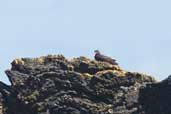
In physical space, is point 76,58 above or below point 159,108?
above

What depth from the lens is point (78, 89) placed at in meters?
103

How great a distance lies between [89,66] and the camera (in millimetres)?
105125

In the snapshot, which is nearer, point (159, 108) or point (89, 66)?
point (159, 108)

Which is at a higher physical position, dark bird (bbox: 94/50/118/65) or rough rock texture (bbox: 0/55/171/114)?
dark bird (bbox: 94/50/118/65)

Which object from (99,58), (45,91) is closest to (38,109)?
(45,91)

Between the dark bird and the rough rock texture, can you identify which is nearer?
the rough rock texture

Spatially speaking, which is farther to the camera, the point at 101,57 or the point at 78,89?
the point at 101,57

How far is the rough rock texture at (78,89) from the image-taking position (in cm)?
9975

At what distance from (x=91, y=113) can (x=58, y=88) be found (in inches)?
146

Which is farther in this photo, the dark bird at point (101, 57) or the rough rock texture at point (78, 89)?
the dark bird at point (101, 57)

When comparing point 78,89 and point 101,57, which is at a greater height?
point 101,57

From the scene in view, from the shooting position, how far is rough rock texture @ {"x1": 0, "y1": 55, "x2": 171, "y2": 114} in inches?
3927

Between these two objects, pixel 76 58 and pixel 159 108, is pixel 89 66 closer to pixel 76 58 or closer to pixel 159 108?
pixel 76 58

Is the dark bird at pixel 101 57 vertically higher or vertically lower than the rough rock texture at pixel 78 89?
higher
